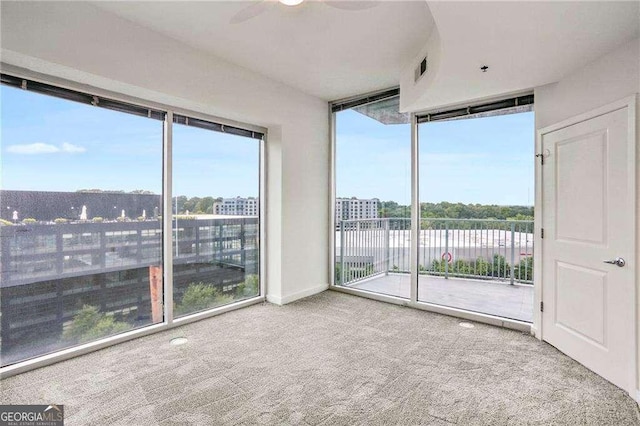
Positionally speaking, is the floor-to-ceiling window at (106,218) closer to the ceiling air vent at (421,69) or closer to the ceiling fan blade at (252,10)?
the ceiling fan blade at (252,10)

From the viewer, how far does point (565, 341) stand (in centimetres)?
262

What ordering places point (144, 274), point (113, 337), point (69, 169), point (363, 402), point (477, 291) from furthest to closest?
point (477, 291) < point (144, 274) < point (113, 337) < point (69, 169) < point (363, 402)

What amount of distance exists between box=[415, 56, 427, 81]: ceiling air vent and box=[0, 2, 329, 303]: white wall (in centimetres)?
162

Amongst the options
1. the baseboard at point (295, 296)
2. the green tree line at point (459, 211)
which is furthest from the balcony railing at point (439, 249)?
the baseboard at point (295, 296)

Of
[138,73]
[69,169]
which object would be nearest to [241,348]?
[69,169]

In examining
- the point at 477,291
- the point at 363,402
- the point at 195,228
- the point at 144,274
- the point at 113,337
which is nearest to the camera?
the point at 363,402

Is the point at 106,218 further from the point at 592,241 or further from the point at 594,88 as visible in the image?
the point at 594,88

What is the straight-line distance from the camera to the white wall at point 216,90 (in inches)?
85.4

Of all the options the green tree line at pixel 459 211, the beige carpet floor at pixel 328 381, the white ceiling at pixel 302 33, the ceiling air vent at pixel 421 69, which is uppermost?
the white ceiling at pixel 302 33

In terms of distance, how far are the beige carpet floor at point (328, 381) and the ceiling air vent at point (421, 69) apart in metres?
2.47

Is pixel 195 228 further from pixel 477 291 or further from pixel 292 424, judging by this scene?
pixel 477 291

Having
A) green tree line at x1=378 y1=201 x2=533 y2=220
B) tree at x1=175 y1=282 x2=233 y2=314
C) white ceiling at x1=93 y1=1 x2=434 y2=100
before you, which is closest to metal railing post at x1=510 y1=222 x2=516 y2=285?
green tree line at x1=378 y1=201 x2=533 y2=220

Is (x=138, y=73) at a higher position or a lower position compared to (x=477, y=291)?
higher

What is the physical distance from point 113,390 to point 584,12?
367cm
